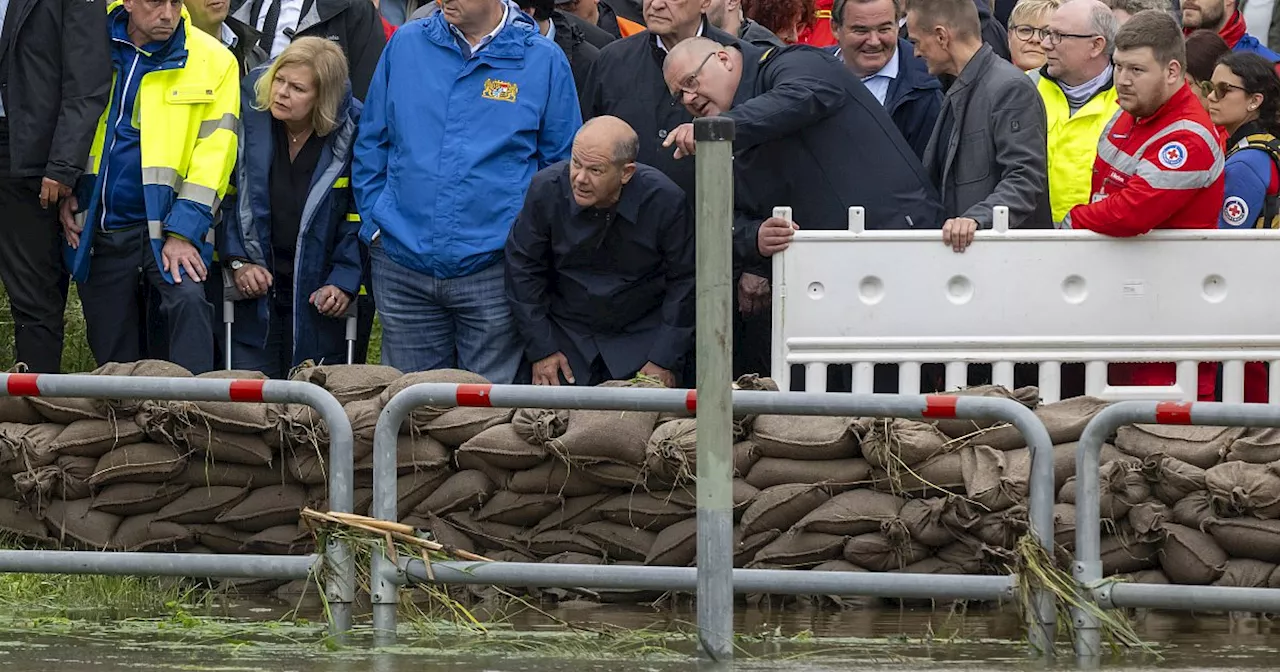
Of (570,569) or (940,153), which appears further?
(940,153)

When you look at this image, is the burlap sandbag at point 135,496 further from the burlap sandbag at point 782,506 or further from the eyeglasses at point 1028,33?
the eyeglasses at point 1028,33

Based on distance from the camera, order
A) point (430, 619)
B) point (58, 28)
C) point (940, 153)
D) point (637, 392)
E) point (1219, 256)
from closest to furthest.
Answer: point (637, 392) < point (430, 619) < point (1219, 256) < point (940, 153) < point (58, 28)

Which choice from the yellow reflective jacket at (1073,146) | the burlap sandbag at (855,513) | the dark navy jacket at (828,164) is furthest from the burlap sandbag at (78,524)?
the yellow reflective jacket at (1073,146)

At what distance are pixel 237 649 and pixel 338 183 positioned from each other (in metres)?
3.67

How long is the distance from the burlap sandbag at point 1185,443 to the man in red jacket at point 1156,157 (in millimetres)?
854

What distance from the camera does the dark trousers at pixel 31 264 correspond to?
360 inches

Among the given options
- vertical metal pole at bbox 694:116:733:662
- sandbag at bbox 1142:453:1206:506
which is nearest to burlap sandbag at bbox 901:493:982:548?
sandbag at bbox 1142:453:1206:506

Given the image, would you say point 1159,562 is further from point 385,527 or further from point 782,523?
point 385,527

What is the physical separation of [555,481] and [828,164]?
76.3 inches

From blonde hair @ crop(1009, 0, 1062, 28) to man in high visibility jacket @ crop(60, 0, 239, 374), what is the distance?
364 cm

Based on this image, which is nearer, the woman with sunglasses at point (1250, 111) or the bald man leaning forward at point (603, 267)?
the bald man leaning forward at point (603, 267)

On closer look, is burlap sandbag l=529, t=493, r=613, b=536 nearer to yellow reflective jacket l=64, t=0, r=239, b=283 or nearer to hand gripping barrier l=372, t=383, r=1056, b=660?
hand gripping barrier l=372, t=383, r=1056, b=660

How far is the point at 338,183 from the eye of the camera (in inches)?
356

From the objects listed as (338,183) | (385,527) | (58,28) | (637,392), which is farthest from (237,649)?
(58,28)
